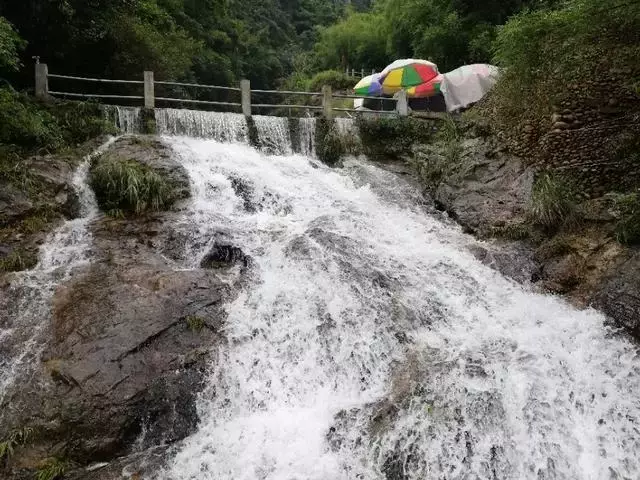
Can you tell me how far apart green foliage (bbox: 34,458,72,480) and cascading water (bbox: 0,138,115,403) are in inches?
37.0

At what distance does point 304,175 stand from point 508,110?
4.66m

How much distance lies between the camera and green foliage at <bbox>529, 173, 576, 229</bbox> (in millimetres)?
8531

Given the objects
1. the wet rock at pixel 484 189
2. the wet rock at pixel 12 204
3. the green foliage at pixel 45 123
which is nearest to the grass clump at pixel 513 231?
the wet rock at pixel 484 189

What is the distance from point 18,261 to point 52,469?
3.26m

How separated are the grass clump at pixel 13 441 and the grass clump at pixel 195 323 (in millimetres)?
1930

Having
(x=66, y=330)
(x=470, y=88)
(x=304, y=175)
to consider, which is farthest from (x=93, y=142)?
(x=470, y=88)

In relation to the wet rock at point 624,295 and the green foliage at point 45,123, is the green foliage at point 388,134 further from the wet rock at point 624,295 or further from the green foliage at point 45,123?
the wet rock at point 624,295

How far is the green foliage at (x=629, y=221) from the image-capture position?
7.24 meters

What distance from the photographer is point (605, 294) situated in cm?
693

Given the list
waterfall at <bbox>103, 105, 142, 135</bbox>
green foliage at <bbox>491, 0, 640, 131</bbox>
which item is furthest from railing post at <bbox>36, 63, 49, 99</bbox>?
green foliage at <bbox>491, 0, 640, 131</bbox>

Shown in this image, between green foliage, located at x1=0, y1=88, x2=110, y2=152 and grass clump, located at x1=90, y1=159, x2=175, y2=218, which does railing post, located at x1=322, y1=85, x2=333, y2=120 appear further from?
grass clump, located at x1=90, y1=159, x2=175, y2=218

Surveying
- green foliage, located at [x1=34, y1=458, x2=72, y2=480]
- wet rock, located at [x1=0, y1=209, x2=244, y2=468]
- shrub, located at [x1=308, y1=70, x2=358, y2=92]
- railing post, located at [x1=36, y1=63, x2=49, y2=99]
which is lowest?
green foliage, located at [x1=34, y1=458, x2=72, y2=480]

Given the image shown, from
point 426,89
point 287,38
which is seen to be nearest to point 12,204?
point 426,89

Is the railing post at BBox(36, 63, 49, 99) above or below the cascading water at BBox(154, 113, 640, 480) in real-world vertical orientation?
above
